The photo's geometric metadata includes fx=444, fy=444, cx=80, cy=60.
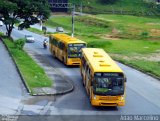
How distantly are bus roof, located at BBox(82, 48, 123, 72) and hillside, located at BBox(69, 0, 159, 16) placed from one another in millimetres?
109283

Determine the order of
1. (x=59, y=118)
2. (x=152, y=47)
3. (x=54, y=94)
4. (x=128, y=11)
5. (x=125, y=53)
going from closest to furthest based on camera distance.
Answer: (x=59, y=118) → (x=54, y=94) → (x=125, y=53) → (x=152, y=47) → (x=128, y=11)

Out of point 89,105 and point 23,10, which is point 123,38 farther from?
point 89,105

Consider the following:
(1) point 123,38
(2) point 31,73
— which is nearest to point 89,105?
(2) point 31,73

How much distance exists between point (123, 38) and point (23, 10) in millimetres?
25625

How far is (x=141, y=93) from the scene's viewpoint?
112 feet

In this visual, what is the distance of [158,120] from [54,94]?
28.6ft

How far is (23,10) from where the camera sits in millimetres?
65750

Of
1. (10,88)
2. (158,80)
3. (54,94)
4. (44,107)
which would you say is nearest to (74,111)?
(44,107)

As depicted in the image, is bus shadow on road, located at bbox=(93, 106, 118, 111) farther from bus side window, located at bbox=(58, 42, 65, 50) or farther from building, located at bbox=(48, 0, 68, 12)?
building, located at bbox=(48, 0, 68, 12)

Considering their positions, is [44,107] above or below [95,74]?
below

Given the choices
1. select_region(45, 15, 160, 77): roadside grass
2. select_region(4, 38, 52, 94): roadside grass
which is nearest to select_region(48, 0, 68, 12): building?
select_region(45, 15, 160, 77): roadside grass

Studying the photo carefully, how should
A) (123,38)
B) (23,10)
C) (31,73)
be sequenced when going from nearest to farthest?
(31,73)
(23,10)
(123,38)

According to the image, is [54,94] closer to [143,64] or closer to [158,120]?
[158,120]

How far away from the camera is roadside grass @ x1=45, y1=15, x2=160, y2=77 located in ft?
174
